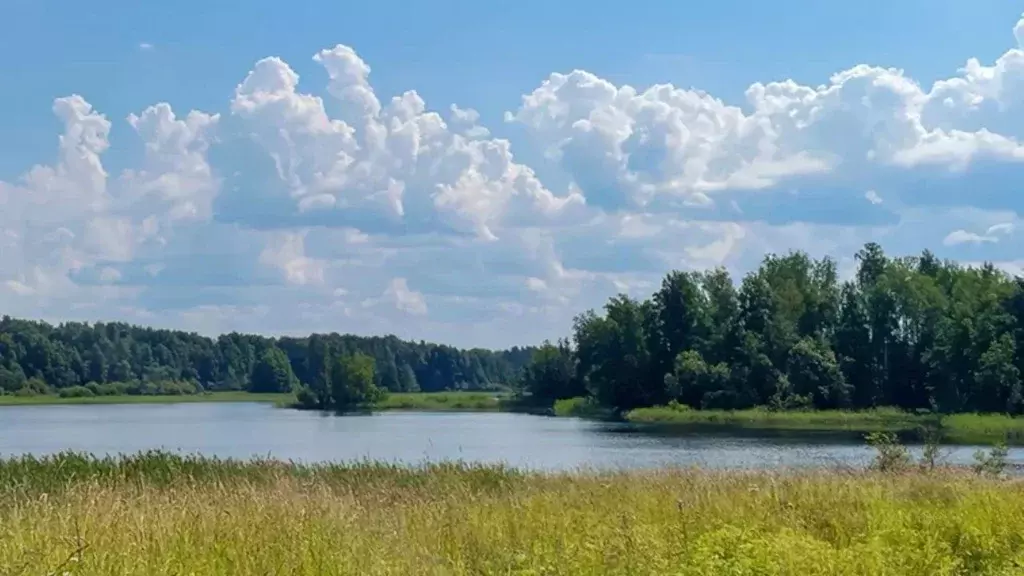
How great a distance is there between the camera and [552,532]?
1027 centimetres

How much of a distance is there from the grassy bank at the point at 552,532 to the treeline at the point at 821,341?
6544 centimetres

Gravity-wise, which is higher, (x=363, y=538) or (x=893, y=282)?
(x=893, y=282)

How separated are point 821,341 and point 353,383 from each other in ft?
170

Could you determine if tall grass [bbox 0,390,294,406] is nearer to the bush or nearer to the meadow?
the meadow

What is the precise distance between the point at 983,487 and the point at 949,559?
6.82 m

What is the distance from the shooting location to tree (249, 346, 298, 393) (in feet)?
587

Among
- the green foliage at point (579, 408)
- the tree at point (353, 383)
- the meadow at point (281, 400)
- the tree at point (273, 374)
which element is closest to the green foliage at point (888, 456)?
the green foliage at point (579, 408)

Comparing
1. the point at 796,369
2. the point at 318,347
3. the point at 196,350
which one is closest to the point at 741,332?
the point at 796,369

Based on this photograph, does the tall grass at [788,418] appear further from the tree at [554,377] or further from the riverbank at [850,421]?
the tree at [554,377]

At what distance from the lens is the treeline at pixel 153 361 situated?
507ft

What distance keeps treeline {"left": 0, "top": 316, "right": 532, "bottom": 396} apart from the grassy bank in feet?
430

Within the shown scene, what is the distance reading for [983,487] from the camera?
49.5 ft

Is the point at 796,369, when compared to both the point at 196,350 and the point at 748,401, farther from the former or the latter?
the point at 196,350

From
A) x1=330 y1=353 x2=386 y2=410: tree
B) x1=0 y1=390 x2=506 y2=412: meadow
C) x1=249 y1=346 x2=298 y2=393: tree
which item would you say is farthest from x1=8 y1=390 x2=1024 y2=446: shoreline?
x1=249 y1=346 x2=298 y2=393: tree
